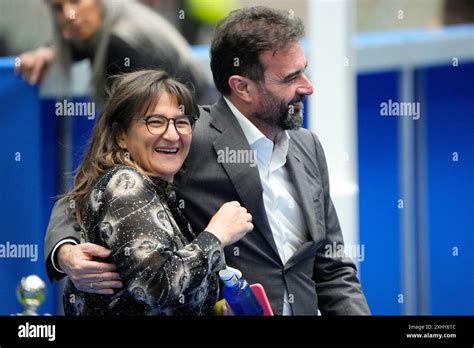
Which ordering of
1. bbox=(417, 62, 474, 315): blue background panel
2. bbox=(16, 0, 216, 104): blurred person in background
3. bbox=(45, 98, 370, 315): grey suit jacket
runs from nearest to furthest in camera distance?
bbox=(45, 98, 370, 315): grey suit jacket → bbox=(16, 0, 216, 104): blurred person in background → bbox=(417, 62, 474, 315): blue background panel

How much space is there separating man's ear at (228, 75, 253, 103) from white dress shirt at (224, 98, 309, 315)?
0.15ft

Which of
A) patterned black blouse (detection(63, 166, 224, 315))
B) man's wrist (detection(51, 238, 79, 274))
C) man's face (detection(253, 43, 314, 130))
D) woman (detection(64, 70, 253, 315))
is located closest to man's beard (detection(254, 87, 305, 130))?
man's face (detection(253, 43, 314, 130))

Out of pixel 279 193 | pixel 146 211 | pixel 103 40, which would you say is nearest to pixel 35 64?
pixel 103 40

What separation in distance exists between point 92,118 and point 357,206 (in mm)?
939

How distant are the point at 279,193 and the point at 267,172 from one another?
0.26ft

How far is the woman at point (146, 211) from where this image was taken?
253 cm

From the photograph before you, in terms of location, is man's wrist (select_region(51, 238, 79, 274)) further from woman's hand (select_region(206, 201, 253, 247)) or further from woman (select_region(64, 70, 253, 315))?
woman's hand (select_region(206, 201, 253, 247))

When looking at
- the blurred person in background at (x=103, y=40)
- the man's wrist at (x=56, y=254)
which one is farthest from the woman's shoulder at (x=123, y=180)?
the blurred person in background at (x=103, y=40)

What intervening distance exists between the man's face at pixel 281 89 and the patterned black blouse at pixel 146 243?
0.50 meters

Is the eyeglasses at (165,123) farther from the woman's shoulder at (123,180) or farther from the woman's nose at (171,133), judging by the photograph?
the woman's shoulder at (123,180)

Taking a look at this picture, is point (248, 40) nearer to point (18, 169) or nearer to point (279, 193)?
point (279, 193)

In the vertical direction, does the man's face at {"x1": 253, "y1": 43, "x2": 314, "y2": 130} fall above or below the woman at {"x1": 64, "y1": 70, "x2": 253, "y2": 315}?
above

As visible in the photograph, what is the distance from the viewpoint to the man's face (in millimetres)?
2947

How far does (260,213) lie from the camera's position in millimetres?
2906
